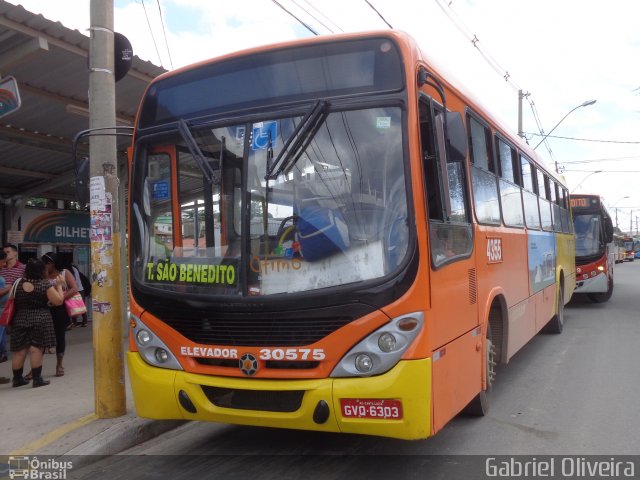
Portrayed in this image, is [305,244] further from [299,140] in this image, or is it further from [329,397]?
A: [329,397]

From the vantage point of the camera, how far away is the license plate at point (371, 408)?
3650 mm

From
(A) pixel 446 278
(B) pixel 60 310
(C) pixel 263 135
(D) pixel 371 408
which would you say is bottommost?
(D) pixel 371 408

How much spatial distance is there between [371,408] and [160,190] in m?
2.33

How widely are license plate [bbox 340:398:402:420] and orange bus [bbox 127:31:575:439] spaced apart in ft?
0.04

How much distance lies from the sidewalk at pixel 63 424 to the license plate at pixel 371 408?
2.25 metres

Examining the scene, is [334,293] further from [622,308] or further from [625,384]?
[622,308]

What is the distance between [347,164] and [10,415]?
4.14 meters

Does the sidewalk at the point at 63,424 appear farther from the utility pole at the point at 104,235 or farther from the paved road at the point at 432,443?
the utility pole at the point at 104,235

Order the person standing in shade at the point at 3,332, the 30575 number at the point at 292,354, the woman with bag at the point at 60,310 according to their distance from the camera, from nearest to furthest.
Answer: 1. the 30575 number at the point at 292,354
2. the person standing in shade at the point at 3,332
3. the woman with bag at the point at 60,310

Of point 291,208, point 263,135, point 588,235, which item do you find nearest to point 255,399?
point 291,208

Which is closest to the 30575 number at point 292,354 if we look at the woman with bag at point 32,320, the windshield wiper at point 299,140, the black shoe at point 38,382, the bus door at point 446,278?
the bus door at point 446,278

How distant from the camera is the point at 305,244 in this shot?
3.93m

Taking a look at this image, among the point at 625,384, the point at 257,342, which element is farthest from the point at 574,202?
the point at 257,342

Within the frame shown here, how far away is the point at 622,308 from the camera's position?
14.8m
